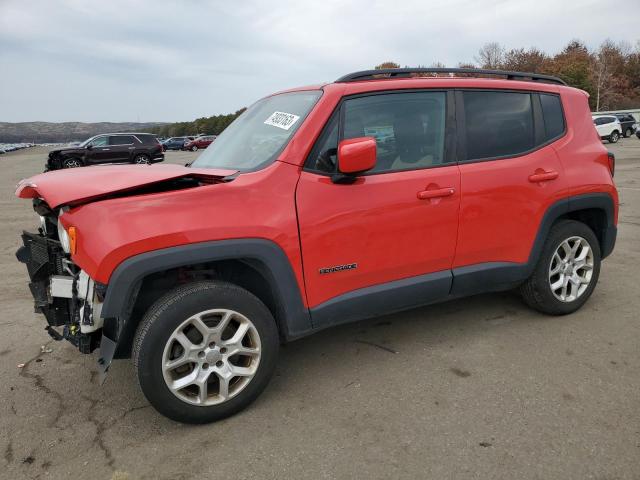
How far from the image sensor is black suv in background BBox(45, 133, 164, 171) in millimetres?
21812

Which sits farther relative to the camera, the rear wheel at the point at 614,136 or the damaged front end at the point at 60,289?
the rear wheel at the point at 614,136

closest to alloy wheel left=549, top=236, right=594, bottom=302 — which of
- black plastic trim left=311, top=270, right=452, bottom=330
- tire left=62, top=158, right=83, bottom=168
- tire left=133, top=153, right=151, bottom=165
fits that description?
black plastic trim left=311, top=270, right=452, bottom=330

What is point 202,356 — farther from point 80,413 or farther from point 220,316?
point 80,413

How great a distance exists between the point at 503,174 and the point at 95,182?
2568 mm

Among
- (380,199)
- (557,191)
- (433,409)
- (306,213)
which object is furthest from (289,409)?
(557,191)

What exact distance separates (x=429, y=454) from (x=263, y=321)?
1064 mm

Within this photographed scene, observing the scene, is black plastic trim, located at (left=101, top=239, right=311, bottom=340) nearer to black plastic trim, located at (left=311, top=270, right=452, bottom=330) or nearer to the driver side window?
black plastic trim, located at (left=311, top=270, right=452, bottom=330)

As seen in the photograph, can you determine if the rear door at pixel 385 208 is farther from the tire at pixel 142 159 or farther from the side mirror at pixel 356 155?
the tire at pixel 142 159

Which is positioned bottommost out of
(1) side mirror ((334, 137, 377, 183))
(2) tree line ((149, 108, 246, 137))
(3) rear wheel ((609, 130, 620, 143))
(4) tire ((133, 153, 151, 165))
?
(3) rear wheel ((609, 130, 620, 143))

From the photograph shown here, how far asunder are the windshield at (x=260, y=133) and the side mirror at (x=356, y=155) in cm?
39

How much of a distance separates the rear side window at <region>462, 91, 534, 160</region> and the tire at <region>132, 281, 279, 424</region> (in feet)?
5.96

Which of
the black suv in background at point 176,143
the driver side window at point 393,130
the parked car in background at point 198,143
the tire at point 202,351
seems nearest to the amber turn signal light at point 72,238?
the tire at point 202,351

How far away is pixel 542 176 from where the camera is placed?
137 inches

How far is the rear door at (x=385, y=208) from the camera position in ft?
9.05
